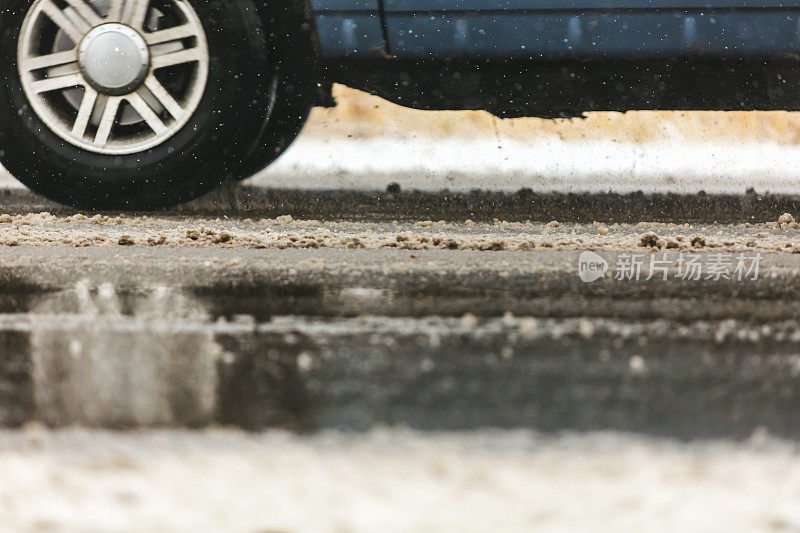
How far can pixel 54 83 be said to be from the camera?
432 cm

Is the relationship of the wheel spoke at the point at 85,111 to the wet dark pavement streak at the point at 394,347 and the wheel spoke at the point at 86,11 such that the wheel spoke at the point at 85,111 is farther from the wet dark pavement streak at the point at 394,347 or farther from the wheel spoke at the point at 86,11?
the wet dark pavement streak at the point at 394,347

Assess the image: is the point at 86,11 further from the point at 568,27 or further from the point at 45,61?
the point at 568,27

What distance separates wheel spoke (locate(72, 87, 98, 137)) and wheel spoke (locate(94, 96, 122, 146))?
6 centimetres

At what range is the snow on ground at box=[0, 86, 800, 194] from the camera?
457 cm

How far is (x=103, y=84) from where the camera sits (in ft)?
13.9

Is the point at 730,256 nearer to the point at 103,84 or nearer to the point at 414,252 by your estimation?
the point at 414,252

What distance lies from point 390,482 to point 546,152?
3.38 metres

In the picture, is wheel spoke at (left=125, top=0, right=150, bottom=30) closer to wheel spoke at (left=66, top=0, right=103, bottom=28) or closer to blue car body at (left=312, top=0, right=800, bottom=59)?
wheel spoke at (left=66, top=0, right=103, bottom=28)

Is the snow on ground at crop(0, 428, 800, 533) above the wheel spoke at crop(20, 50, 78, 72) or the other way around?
the other way around

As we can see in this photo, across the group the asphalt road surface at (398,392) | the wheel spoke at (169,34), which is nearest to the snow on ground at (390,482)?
the asphalt road surface at (398,392)

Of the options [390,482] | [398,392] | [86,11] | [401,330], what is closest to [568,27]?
[86,11]

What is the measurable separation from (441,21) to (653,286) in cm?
190

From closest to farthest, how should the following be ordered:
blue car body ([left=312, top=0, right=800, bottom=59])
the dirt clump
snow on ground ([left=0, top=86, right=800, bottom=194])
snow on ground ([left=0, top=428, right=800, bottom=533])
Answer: snow on ground ([left=0, top=428, right=800, bottom=533]), the dirt clump, blue car body ([left=312, top=0, right=800, bottom=59]), snow on ground ([left=0, top=86, right=800, bottom=194])

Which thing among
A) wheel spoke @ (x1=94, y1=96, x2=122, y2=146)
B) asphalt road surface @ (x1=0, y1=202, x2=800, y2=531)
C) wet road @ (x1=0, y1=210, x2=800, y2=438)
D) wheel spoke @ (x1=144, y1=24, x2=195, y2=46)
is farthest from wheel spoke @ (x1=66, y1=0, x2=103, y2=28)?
asphalt road surface @ (x1=0, y1=202, x2=800, y2=531)
